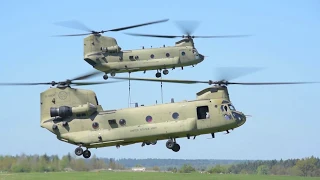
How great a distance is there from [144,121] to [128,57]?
17.9 metres

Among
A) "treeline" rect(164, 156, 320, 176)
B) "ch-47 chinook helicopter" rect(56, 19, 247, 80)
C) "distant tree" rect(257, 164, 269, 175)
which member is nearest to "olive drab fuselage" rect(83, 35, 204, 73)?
"ch-47 chinook helicopter" rect(56, 19, 247, 80)

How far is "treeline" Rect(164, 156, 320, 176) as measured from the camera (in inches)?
5098

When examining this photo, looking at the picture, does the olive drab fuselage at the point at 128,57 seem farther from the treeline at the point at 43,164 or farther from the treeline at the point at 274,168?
the treeline at the point at 274,168

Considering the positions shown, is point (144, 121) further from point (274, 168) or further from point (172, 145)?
point (274, 168)

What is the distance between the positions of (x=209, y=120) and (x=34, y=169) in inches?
1584

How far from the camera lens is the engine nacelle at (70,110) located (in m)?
42.9

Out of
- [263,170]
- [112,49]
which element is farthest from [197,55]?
[263,170]

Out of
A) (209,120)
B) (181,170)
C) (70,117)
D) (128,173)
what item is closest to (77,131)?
(70,117)

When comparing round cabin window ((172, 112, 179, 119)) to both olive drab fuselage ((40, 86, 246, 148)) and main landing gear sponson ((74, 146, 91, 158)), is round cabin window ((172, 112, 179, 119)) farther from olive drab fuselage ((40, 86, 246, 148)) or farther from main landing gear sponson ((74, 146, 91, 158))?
main landing gear sponson ((74, 146, 91, 158))

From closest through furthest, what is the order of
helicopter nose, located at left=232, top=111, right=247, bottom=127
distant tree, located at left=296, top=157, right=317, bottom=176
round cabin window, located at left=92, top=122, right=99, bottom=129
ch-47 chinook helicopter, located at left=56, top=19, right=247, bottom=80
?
helicopter nose, located at left=232, top=111, right=247, bottom=127 → round cabin window, located at left=92, top=122, right=99, bottom=129 → ch-47 chinook helicopter, located at left=56, top=19, right=247, bottom=80 → distant tree, located at left=296, top=157, right=317, bottom=176

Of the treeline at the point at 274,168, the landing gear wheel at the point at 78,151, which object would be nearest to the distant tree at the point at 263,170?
the treeline at the point at 274,168

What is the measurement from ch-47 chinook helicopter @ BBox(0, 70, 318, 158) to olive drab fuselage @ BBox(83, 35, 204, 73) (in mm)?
15658

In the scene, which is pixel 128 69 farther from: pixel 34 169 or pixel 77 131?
pixel 34 169

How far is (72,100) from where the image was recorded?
43.8m
